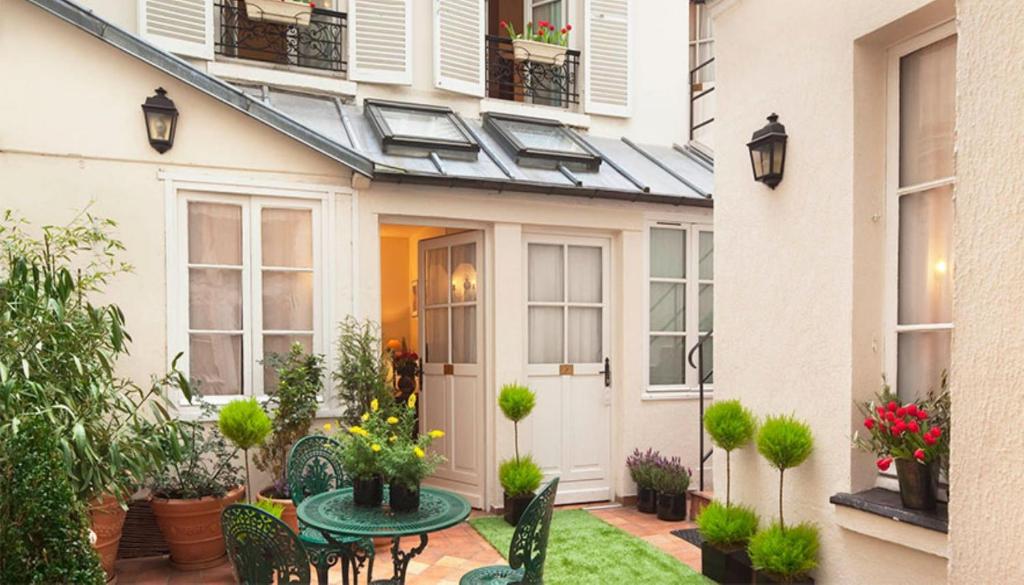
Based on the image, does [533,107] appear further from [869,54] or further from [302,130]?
[869,54]

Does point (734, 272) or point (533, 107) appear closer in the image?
point (734, 272)

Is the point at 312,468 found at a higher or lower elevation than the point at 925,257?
lower

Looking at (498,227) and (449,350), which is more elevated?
(498,227)

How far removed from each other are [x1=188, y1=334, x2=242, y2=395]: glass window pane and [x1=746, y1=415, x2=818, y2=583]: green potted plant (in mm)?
3737

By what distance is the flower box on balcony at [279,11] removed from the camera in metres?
5.88

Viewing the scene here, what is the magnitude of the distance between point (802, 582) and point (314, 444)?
9.69 feet

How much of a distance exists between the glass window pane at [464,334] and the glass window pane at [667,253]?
1.79 m

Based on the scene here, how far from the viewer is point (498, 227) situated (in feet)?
17.8

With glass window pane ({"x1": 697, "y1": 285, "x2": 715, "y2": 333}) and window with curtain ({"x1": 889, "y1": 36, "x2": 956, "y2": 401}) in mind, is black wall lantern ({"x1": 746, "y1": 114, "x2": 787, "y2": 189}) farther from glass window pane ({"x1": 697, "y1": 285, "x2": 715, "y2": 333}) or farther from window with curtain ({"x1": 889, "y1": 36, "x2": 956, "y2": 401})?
glass window pane ({"x1": 697, "y1": 285, "x2": 715, "y2": 333})

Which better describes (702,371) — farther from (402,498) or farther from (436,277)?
(402,498)

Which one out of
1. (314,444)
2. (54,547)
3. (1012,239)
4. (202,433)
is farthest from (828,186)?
(202,433)

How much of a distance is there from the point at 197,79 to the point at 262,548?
344 centimetres

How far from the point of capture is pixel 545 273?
5.74 m

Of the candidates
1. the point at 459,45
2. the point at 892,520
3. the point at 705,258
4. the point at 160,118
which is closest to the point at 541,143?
the point at 459,45
